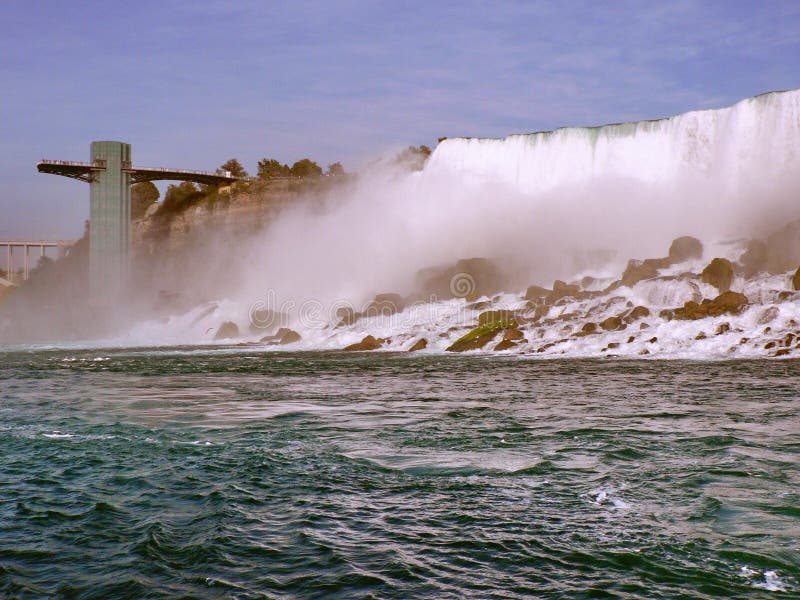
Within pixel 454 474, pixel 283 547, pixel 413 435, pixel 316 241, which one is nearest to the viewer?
pixel 283 547

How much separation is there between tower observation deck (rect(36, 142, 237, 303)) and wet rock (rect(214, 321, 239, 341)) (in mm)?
20043

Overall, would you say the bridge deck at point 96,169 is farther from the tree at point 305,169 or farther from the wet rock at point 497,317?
the wet rock at point 497,317

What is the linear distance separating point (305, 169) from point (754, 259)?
49832 mm

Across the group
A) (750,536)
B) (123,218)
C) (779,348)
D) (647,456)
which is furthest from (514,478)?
(123,218)

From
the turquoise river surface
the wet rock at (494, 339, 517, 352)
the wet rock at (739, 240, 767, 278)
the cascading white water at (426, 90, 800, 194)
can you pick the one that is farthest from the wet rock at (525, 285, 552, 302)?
the turquoise river surface

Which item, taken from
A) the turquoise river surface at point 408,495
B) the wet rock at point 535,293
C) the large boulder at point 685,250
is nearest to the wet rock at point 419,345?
the wet rock at point 535,293

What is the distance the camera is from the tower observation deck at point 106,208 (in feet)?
209

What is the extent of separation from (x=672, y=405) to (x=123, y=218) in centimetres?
5619

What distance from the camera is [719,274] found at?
1212 inches

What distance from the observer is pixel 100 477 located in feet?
30.4

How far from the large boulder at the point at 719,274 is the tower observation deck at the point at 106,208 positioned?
149 ft

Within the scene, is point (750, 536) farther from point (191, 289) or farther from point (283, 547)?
point (191, 289)

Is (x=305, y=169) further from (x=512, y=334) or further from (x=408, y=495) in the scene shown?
(x=408, y=495)

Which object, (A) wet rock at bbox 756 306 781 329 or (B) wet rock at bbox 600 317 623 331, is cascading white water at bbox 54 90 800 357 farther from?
(B) wet rock at bbox 600 317 623 331
